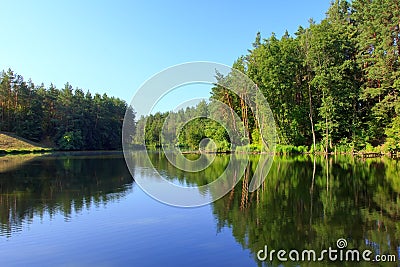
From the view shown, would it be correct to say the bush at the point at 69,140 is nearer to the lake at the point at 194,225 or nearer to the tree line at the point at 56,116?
the tree line at the point at 56,116

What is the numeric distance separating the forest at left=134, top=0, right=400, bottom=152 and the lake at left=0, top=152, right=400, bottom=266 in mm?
18702

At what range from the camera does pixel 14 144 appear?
2169 inches

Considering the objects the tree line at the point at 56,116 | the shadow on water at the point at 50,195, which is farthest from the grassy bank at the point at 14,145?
the shadow on water at the point at 50,195

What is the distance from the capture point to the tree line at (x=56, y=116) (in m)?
64.1

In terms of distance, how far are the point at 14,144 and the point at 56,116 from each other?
1696cm

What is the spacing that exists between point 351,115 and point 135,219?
114ft

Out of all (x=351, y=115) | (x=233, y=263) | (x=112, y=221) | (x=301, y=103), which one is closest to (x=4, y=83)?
(x=301, y=103)

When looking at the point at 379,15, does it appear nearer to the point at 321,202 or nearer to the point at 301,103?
the point at 301,103

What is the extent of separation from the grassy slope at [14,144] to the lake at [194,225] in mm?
40976

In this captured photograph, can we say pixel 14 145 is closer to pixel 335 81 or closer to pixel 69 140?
pixel 69 140

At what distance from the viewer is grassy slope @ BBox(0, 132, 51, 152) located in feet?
172

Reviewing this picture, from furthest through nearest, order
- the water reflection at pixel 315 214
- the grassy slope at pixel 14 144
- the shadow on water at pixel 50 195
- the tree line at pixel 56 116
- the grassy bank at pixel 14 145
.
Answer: the tree line at pixel 56 116
the grassy slope at pixel 14 144
the grassy bank at pixel 14 145
the shadow on water at pixel 50 195
the water reflection at pixel 315 214

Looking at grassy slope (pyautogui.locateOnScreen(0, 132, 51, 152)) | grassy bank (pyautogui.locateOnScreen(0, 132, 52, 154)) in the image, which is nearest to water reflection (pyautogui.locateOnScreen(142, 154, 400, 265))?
grassy bank (pyautogui.locateOnScreen(0, 132, 52, 154))

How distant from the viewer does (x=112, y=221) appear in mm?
10414
